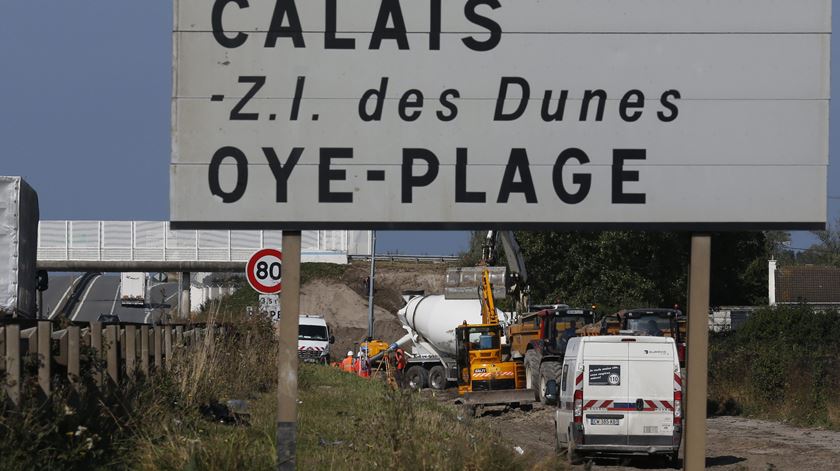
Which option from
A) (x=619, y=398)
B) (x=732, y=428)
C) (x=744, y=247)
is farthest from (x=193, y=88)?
(x=744, y=247)

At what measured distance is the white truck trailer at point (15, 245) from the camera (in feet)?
54.6

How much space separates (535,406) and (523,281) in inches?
378

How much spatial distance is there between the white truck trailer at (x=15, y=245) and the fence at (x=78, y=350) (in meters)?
2.49

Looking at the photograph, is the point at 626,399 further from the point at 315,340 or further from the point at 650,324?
the point at 315,340

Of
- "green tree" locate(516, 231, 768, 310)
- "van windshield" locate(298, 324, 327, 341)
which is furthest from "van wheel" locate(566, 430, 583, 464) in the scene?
"green tree" locate(516, 231, 768, 310)

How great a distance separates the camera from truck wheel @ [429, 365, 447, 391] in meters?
43.4

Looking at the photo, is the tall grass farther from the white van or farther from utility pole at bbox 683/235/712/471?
the white van

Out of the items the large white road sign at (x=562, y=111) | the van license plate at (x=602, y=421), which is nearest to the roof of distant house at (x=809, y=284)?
the van license plate at (x=602, y=421)

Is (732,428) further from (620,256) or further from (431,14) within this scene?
(620,256)

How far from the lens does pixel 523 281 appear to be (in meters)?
42.0

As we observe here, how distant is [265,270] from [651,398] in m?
6.60

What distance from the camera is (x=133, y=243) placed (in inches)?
2579

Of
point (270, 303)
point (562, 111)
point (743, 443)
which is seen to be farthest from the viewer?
point (743, 443)

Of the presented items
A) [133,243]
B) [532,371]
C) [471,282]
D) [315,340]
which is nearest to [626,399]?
[532,371]
